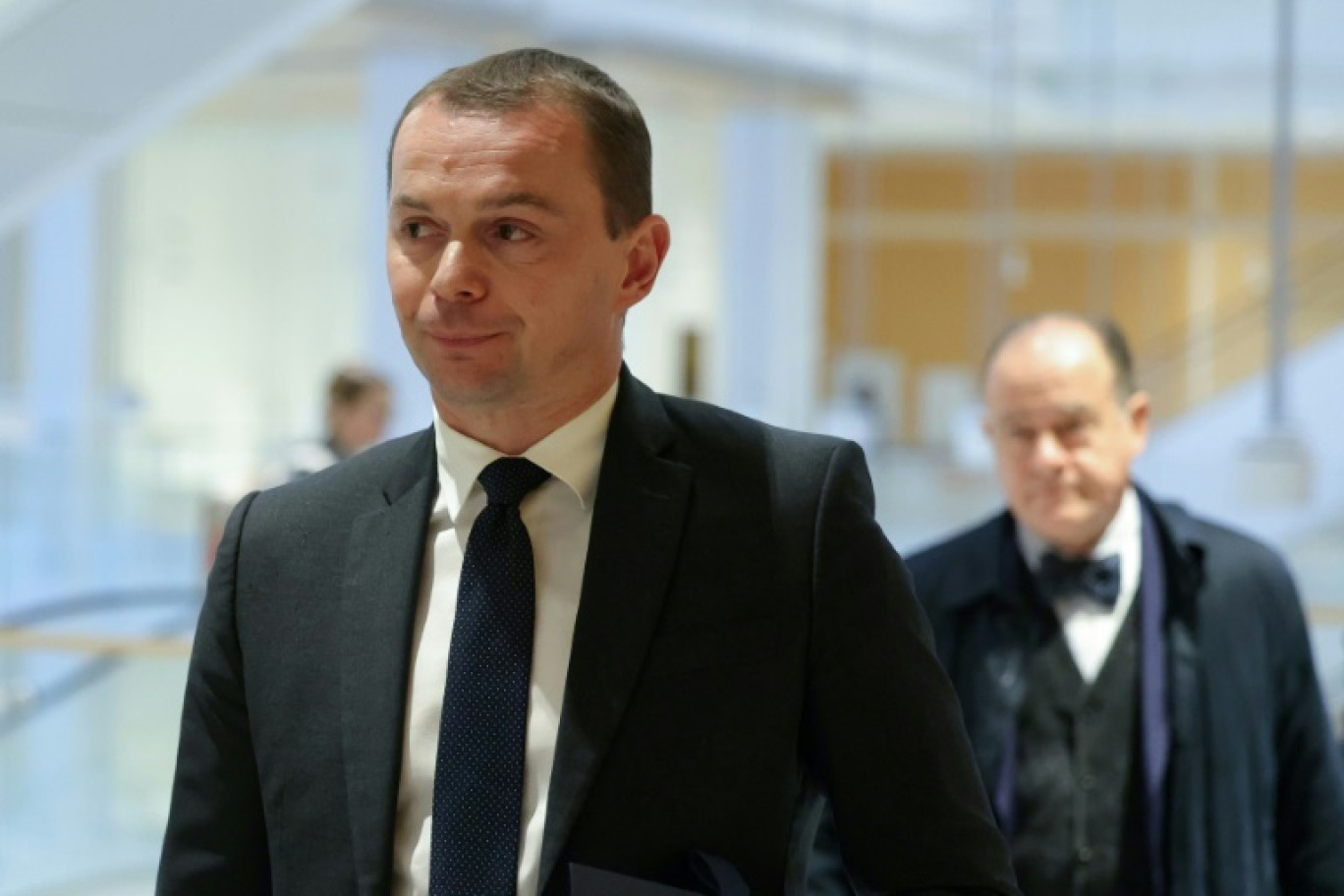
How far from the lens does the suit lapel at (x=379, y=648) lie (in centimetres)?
184

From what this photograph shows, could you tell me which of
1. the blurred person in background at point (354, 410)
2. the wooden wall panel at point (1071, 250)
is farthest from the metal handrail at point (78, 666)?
the wooden wall panel at point (1071, 250)

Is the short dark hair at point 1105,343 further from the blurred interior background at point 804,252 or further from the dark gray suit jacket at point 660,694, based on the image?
the blurred interior background at point 804,252

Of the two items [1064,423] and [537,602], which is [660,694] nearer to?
[537,602]

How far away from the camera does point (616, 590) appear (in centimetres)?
186

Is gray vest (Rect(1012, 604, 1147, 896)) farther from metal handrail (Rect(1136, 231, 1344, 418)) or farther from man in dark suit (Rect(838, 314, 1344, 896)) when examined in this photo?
metal handrail (Rect(1136, 231, 1344, 418))

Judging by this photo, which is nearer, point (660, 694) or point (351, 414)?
point (660, 694)

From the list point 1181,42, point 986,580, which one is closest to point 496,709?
point 986,580

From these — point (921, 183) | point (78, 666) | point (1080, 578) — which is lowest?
point (78, 666)

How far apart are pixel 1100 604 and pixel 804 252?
13.0 m

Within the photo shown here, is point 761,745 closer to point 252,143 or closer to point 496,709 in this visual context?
point 496,709

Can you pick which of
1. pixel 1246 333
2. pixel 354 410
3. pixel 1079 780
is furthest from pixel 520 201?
pixel 1246 333

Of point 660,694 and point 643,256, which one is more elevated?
point 643,256

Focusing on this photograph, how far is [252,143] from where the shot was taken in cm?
1902

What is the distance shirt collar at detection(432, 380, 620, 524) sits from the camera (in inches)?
76.0
